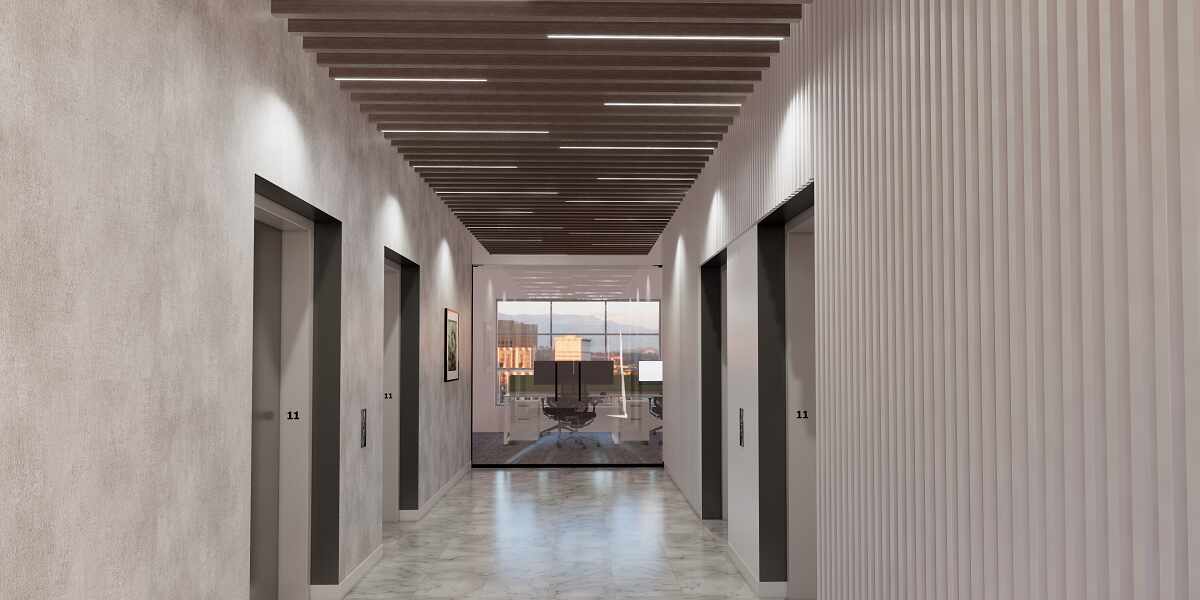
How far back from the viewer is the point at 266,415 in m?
5.18

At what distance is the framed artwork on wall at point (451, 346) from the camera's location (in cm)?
962

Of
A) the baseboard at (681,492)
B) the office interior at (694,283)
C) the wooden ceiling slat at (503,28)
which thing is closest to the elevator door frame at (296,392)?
the office interior at (694,283)

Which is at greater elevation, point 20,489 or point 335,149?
point 335,149

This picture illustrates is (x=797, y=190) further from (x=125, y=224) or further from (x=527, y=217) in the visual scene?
(x=527, y=217)

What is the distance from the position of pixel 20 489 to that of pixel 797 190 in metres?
3.51

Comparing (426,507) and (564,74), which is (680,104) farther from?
(426,507)

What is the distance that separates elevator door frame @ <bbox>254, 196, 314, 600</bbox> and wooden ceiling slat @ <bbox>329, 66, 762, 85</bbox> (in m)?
1.07

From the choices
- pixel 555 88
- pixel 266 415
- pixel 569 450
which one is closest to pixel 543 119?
pixel 555 88

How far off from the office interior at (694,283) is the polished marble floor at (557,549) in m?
0.05

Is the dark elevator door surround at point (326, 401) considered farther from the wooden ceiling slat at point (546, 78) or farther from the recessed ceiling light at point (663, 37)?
the recessed ceiling light at point (663, 37)

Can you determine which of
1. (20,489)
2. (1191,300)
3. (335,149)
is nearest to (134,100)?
(20,489)

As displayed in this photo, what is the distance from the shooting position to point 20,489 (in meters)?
2.21

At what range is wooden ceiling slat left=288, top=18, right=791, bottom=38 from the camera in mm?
4145

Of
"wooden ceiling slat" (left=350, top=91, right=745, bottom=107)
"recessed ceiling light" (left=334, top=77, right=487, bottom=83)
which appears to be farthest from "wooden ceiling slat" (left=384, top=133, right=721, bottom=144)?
"recessed ceiling light" (left=334, top=77, right=487, bottom=83)
